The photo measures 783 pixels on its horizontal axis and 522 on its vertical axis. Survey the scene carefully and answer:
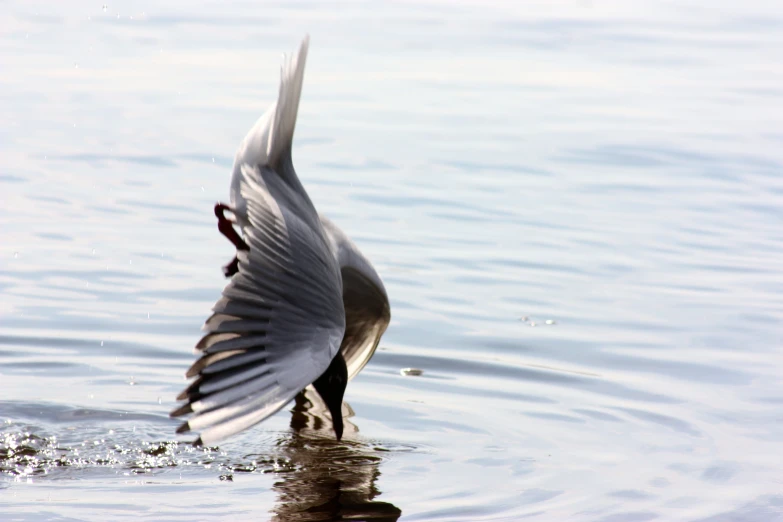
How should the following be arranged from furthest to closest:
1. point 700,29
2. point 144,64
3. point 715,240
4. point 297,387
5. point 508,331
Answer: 1. point 700,29
2. point 144,64
3. point 715,240
4. point 508,331
5. point 297,387

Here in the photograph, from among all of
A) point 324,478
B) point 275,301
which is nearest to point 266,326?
point 275,301

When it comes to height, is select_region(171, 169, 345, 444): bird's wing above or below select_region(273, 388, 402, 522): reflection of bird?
above

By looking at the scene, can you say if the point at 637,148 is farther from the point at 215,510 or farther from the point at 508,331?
the point at 215,510

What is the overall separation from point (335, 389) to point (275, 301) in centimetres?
105

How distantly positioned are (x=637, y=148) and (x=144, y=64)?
5.05 m

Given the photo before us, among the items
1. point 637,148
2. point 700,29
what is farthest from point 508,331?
point 700,29

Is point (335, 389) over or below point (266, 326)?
below

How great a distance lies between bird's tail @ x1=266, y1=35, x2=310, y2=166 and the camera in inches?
213

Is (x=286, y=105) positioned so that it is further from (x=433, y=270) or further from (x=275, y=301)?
(x=433, y=270)

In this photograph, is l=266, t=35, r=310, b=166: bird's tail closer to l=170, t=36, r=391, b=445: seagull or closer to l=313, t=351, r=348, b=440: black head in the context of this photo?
l=170, t=36, r=391, b=445: seagull

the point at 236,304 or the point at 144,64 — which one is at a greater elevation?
the point at 144,64

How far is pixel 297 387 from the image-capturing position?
4.28 metres

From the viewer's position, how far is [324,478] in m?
5.20

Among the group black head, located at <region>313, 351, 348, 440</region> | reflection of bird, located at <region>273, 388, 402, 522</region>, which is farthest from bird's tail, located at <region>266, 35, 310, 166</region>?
reflection of bird, located at <region>273, 388, 402, 522</region>
